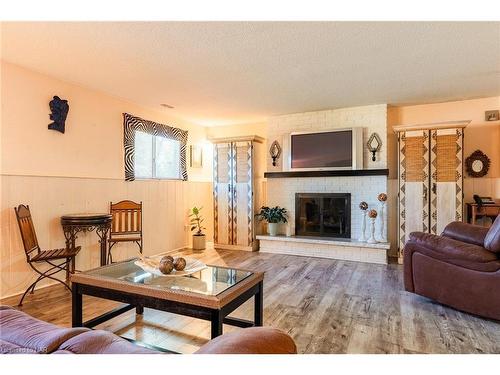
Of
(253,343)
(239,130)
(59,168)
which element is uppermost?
(239,130)

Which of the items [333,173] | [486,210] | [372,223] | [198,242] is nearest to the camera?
[486,210]

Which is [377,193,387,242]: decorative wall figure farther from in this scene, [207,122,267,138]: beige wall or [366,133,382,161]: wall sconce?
[207,122,267,138]: beige wall

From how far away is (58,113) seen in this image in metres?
3.37

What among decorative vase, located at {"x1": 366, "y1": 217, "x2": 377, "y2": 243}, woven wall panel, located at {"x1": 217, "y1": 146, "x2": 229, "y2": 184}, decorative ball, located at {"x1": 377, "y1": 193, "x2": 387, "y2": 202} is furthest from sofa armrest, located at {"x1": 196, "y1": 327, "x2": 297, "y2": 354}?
woven wall panel, located at {"x1": 217, "y1": 146, "x2": 229, "y2": 184}

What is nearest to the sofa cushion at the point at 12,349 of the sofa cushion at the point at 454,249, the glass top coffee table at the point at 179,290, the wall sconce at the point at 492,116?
the glass top coffee table at the point at 179,290

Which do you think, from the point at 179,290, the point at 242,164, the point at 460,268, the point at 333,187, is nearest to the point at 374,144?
the point at 333,187

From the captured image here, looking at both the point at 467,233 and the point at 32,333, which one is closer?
the point at 32,333

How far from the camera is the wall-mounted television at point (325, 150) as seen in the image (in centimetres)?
465

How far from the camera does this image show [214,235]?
5.59 m

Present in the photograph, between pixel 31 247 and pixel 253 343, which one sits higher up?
pixel 253 343

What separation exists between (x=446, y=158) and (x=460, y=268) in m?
2.20

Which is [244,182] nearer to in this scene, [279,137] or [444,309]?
[279,137]

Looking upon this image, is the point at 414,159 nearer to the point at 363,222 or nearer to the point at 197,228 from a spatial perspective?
the point at 363,222

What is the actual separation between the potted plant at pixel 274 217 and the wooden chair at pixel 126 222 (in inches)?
81.5
